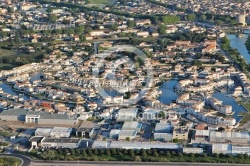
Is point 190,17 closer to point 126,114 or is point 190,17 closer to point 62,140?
point 126,114

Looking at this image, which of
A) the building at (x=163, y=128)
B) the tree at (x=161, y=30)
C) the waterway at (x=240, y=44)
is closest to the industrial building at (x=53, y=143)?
the building at (x=163, y=128)

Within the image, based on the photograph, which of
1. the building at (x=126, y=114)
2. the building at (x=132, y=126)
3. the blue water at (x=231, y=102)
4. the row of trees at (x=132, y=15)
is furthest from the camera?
the row of trees at (x=132, y=15)

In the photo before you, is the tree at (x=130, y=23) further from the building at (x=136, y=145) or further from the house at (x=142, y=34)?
the building at (x=136, y=145)

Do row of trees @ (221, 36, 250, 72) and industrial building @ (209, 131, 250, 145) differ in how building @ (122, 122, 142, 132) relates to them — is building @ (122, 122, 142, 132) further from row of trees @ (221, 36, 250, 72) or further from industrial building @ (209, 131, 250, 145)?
row of trees @ (221, 36, 250, 72)

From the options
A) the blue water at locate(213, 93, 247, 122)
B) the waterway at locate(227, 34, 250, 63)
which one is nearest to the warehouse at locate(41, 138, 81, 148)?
the blue water at locate(213, 93, 247, 122)

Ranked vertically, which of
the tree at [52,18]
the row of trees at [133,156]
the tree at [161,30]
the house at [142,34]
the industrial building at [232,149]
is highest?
the tree at [52,18]

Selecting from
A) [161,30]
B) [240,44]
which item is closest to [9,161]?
[240,44]
